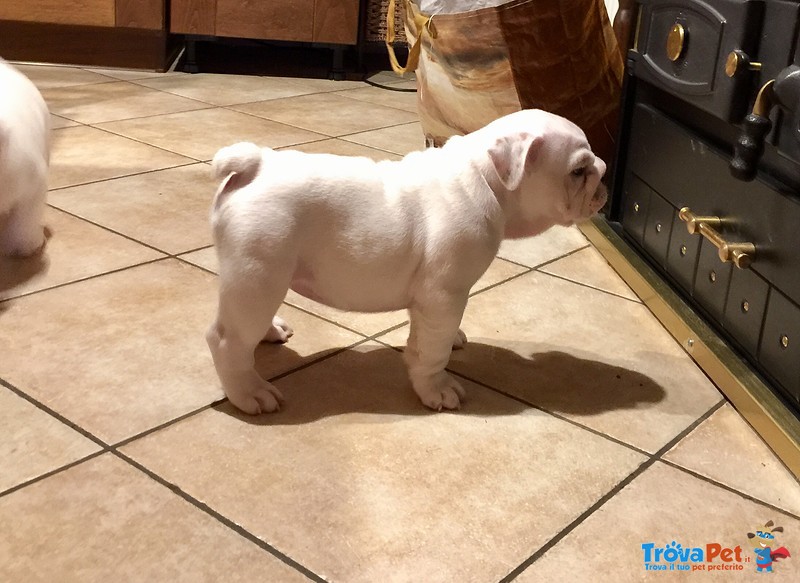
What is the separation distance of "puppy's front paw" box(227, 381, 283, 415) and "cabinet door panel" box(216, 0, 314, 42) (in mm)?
2854

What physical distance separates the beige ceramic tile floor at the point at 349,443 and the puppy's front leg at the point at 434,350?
3cm

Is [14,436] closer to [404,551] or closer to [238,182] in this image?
[238,182]

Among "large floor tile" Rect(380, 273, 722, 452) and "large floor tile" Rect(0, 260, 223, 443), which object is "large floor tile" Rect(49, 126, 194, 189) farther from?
"large floor tile" Rect(380, 273, 722, 452)

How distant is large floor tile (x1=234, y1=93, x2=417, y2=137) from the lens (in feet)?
9.57

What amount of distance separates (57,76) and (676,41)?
273 cm

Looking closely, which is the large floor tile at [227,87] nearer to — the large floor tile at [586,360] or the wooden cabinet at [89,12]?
the wooden cabinet at [89,12]

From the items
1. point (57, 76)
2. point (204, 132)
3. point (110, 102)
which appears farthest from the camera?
point (57, 76)

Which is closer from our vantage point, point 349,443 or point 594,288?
point 349,443

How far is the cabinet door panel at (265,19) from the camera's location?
3672mm

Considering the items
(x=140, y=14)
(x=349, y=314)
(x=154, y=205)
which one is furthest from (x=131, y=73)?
(x=349, y=314)

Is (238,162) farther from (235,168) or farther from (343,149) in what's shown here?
(343,149)

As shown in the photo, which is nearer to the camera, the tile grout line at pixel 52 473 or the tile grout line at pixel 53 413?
the tile grout line at pixel 52 473

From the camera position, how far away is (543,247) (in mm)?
1972

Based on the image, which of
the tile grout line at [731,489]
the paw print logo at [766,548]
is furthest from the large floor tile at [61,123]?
the paw print logo at [766,548]
